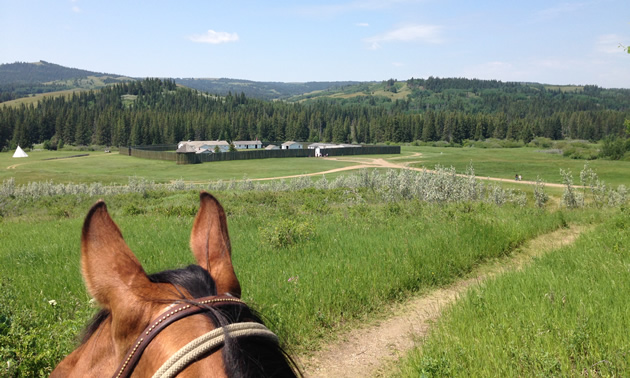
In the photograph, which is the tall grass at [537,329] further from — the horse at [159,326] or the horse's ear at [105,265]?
the horse's ear at [105,265]

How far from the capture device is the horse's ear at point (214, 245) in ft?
4.64

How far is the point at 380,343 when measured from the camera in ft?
17.4

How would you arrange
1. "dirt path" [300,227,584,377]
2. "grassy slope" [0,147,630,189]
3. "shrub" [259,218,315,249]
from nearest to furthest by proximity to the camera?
"dirt path" [300,227,584,377] → "shrub" [259,218,315,249] → "grassy slope" [0,147,630,189]

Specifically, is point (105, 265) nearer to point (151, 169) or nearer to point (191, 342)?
point (191, 342)

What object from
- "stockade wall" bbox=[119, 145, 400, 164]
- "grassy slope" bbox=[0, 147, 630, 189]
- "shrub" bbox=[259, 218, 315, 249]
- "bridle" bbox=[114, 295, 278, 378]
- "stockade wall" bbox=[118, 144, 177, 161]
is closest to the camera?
"bridle" bbox=[114, 295, 278, 378]

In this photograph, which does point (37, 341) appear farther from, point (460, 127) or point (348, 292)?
point (460, 127)

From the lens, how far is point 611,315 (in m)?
4.18

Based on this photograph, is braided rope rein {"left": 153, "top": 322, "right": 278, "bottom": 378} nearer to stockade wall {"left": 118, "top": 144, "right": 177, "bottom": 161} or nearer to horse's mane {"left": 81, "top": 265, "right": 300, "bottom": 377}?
horse's mane {"left": 81, "top": 265, "right": 300, "bottom": 377}

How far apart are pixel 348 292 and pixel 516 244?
17.9 feet

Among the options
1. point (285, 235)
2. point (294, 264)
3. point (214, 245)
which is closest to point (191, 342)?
point (214, 245)

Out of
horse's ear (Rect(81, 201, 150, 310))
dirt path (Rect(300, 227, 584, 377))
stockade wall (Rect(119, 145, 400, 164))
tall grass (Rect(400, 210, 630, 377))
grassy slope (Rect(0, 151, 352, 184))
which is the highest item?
horse's ear (Rect(81, 201, 150, 310))

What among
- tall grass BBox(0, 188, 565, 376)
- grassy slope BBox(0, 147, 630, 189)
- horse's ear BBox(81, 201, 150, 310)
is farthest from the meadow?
grassy slope BBox(0, 147, 630, 189)

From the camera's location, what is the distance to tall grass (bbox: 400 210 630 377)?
352 centimetres

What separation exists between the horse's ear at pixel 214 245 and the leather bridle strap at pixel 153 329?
0.27m
